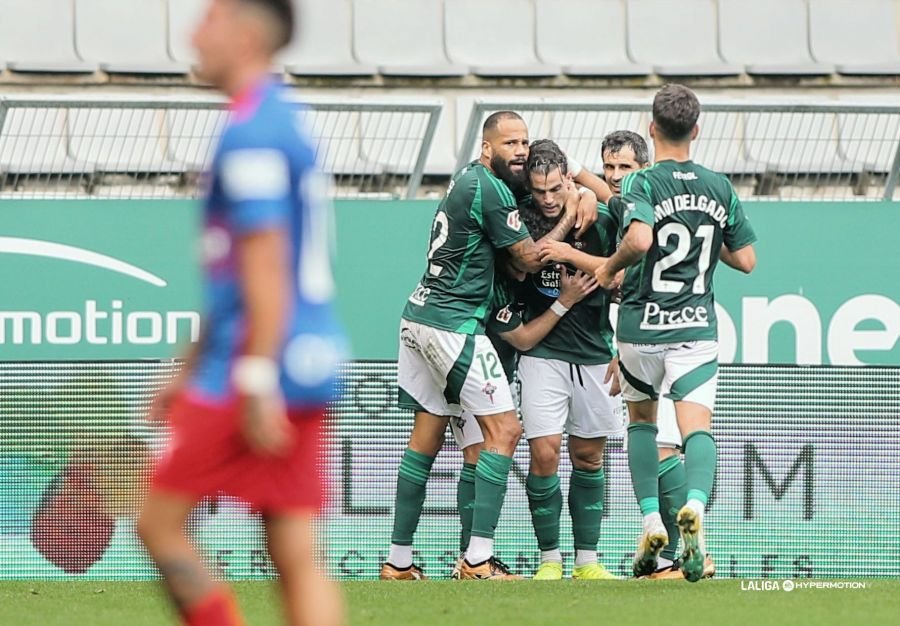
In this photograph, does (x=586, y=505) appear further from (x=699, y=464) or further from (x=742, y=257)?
(x=742, y=257)

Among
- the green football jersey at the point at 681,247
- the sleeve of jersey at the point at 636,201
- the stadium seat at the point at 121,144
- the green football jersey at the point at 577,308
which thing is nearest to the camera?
the sleeve of jersey at the point at 636,201

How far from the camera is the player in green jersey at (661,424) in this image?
24.0 ft

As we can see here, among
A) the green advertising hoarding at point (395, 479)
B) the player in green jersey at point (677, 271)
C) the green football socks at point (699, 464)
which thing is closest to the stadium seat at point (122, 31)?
the green advertising hoarding at point (395, 479)

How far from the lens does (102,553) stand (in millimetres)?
9047

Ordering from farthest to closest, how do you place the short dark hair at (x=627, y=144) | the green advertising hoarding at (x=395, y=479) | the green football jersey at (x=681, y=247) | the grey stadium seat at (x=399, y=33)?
the grey stadium seat at (x=399, y=33), the green advertising hoarding at (x=395, y=479), the short dark hair at (x=627, y=144), the green football jersey at (x=681, y=247)

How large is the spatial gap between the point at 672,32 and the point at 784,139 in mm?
4257

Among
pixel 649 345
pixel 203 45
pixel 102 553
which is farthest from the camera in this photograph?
pixel 102 553

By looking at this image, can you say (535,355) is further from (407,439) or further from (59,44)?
(59,44)

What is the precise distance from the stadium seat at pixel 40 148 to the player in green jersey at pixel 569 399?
3886 mm

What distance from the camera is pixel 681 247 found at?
22.7 feet

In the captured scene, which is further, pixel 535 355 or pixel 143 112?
pixel 143 112

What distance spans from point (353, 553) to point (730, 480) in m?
2.22

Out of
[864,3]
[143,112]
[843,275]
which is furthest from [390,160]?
[864,3]

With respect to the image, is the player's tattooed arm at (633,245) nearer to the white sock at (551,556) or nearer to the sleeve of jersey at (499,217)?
the sleeve of jersey at (499,217)
